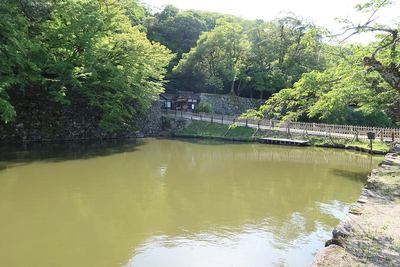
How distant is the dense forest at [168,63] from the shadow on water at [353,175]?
2.81 meters

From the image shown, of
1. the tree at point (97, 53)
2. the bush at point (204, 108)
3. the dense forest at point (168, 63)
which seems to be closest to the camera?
the dense forest at point (168, 63)

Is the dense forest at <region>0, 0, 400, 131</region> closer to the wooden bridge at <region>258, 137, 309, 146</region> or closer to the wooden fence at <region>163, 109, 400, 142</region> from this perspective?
the wooden fence at <region>163, 109, 400, 142</region>

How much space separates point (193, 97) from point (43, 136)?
18803 mm

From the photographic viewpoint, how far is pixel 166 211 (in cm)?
725

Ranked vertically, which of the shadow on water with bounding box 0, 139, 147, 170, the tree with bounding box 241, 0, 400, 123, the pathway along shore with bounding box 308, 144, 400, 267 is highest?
the tree with bounding box 241, 0, 400, 123

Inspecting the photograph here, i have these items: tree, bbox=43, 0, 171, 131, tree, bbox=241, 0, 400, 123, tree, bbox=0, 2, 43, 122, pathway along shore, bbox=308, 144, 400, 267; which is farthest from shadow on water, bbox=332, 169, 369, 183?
tree, bbox=0, 2, 43, 122

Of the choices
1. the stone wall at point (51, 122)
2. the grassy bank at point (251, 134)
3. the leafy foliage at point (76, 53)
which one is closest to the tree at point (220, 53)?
the grassy bank at point (251, 134)

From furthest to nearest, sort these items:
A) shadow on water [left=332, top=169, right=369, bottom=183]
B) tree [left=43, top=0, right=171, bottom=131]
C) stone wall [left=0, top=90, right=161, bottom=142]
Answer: stone wall [left=0, top=90, right=161, bottom=142], tree [left=43, top=0, right=171, bottom=131], shadow on water [left=332, top=169, right=369, bottom=183]

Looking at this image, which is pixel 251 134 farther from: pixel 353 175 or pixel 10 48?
pixel 10 48

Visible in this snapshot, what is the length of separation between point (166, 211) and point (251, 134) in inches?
726

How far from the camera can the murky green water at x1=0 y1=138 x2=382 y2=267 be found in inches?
201

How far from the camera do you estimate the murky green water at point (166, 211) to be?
511cm

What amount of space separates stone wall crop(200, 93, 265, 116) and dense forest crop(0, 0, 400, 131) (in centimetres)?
205

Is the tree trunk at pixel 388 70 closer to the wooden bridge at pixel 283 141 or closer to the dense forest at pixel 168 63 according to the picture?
the dense forest at pixel 168 63
